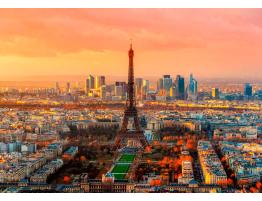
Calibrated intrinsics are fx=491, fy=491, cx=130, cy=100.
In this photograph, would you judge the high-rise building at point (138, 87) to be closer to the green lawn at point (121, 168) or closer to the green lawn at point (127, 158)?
the green lawn at point (127, 158)

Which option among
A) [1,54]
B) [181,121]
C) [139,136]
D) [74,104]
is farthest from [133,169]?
[74,104]

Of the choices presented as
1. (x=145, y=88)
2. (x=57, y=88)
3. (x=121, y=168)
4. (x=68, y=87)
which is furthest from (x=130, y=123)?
(x=121, y=168)

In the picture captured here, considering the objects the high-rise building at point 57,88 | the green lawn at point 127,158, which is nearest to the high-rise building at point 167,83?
the high-rise building at point 57,88

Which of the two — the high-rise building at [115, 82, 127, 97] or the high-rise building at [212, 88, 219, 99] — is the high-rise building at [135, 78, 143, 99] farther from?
the high-rise building at [212, 88, 219, 99]

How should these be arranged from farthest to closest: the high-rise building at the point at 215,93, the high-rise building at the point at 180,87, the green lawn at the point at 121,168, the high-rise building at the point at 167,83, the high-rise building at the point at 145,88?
the high-rise building at the point at 215,93 < the high-rise building at the point at 180,87 < the high-rise building at the point at 145,88 < the high-rise building at the point at 167,83 < the green lawn at the point at 121,168

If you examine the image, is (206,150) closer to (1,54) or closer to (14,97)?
(1,54)

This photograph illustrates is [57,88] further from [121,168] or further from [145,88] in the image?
[121,168]
